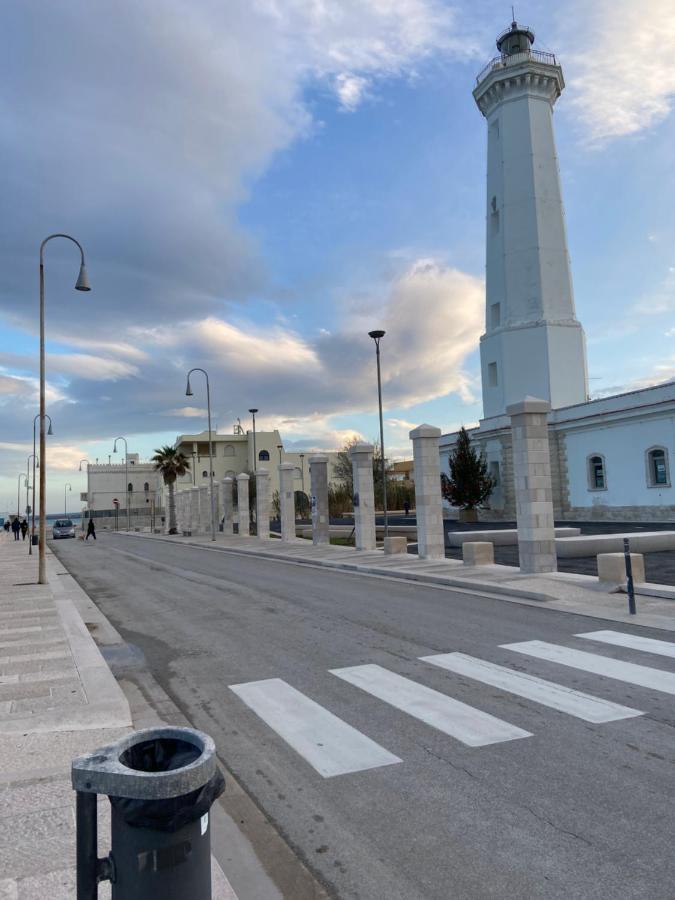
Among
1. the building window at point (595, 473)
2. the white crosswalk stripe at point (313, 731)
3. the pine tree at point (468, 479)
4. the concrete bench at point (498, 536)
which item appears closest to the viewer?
the white crosswalk stripe at point (313, 731)

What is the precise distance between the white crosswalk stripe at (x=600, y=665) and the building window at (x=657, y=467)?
26.8 metres

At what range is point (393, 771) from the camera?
4859mm

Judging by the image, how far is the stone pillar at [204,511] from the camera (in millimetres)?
55656

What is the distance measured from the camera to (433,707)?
6.26 m

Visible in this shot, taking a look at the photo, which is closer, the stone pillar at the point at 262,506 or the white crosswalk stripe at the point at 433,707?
the white crosswalk stripe at the point at 433,707

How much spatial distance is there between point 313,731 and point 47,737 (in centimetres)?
221

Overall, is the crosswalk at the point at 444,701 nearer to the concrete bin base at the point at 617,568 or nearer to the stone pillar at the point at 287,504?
the concrete bin base at the point at 617,568

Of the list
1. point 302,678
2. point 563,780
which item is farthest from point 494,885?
point 302,678

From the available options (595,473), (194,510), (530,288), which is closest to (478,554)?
(595,473)

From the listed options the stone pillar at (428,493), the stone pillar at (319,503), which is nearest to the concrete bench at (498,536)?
the stone pillar at (428,493)

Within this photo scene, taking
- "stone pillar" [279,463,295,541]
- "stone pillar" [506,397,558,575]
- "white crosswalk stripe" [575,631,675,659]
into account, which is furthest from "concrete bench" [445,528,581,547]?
"white crosswalk stripe" [575,631,675,659]

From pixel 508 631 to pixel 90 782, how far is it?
8217 mm

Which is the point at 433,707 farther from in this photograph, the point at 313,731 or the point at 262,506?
the point at 262,506

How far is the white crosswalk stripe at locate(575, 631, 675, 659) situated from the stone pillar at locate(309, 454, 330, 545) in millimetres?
21385
